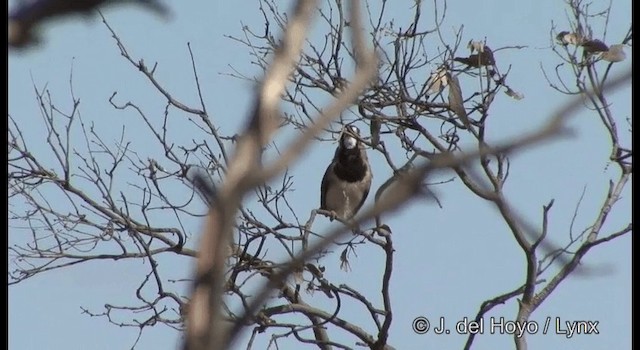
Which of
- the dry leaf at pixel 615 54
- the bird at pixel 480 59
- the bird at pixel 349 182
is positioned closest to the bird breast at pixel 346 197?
the bird at pixel 349 182

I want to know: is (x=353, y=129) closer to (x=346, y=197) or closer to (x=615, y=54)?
(x=615, y=54)

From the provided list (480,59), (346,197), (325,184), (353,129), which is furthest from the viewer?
(325,184)

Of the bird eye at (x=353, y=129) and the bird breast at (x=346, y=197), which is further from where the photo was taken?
the bird breast at (x=346, y=197)

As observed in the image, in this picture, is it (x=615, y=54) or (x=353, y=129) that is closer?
(x=615, y=54)

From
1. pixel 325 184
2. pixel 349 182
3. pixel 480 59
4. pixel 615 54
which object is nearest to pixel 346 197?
pixel 349 182

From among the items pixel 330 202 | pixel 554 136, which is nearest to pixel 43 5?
pixel 554 136

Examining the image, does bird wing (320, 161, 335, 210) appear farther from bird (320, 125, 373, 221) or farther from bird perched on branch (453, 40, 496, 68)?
bird perched on branch (453, 40, 496, 68)

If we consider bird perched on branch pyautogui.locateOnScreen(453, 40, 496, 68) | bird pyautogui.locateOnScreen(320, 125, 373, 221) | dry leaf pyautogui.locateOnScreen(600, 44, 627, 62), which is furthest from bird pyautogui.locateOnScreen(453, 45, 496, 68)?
bird pyautogui.locateOnScreen(320, 125, 373, 221)

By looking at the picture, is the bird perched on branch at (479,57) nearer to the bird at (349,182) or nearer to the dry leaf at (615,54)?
the dry leaf at (615,54)

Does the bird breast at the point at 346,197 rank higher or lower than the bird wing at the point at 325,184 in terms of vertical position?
lower

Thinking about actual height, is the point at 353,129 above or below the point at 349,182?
below

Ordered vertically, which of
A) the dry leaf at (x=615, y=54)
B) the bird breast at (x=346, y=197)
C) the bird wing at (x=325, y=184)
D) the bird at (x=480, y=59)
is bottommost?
the dry leaf at (x=615, y=54)

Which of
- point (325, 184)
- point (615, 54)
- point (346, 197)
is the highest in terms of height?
point (325, 184)

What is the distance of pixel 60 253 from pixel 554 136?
4166 mm
